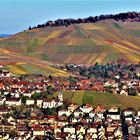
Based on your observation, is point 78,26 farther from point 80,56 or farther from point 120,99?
point 120,99

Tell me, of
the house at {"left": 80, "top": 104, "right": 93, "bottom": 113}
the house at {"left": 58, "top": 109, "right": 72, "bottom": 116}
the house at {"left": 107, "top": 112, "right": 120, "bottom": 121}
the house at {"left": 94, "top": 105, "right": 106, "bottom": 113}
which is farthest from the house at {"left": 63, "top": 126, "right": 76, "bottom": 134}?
the house at {"left": 94, "top": 105, "right": 106, "bottom": 113}

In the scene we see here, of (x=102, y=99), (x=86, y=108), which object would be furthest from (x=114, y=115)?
(x=102, y=99)

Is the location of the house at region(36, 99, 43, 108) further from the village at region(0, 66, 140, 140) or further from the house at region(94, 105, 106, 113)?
the house at region(94, 105, 106, 113)

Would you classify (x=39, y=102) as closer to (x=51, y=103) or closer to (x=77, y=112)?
(x=51, y=103)

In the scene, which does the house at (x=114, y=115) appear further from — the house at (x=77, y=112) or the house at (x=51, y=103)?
the house at (x=51, y=103)

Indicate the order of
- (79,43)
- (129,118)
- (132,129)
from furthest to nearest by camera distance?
(79,43)
(129,118)
(132,129)
